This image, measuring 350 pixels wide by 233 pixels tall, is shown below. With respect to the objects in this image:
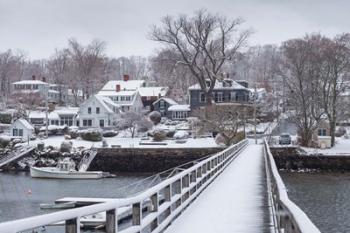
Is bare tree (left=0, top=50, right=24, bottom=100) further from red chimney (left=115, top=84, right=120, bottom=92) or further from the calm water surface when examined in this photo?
the calm water surface

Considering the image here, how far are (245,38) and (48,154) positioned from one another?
3581 centimetres

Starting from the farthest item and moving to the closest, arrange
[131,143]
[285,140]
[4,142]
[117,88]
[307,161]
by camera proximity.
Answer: [117,88]
[4,142]
[131,143]
[285,140]
[307,161]

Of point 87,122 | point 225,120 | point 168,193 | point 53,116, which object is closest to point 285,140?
point 225,120

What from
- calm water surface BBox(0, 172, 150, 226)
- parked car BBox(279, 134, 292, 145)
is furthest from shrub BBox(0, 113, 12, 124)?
parked car BBox(279, 134, 292, 145)

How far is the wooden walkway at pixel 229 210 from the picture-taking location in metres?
11.0

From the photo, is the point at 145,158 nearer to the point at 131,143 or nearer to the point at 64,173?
the point at 131,143

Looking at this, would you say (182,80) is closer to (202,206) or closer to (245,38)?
(245,38)

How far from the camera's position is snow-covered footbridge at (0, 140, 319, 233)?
5.57 meters

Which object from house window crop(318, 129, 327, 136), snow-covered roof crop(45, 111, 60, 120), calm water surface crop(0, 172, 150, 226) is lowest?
calm water surface crop(0, 172, 150, 226)

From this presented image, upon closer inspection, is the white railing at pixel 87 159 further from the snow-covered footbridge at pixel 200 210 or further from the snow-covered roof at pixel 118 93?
the snow-covered footbridge at pixel 200 210

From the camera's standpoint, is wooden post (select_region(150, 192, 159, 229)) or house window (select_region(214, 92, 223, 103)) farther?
house window (select_region(214, 92, 223, 103))

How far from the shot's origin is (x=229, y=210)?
13.5 metres

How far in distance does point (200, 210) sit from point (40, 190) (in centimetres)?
3059

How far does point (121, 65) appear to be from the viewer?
17000cm
